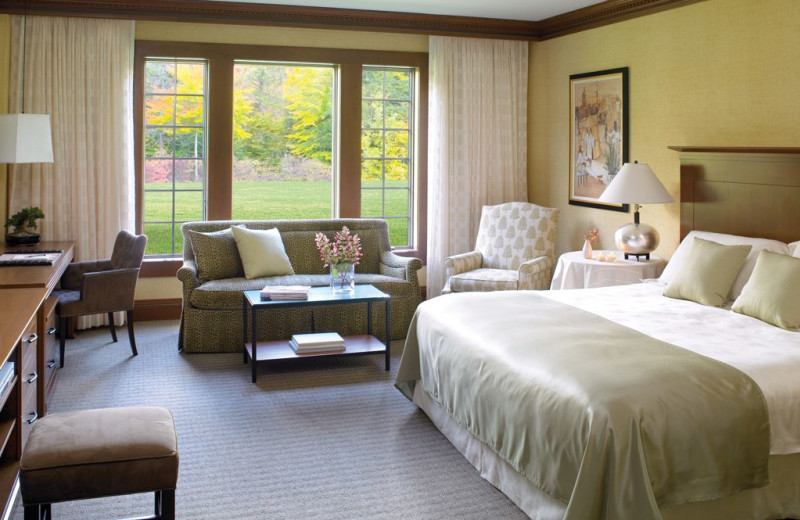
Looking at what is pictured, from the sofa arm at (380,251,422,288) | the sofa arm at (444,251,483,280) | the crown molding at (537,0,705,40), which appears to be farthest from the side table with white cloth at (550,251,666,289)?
the crown molding at (537,0,705,40)

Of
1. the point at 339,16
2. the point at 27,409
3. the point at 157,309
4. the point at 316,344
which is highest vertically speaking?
the point at 339,16

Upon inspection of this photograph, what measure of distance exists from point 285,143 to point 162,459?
747 cm

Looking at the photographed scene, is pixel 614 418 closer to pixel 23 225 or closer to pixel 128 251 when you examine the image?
pixel 128 251

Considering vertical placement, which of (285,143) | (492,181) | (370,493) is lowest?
(370,493)

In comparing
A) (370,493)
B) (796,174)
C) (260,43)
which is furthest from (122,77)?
(796,174)

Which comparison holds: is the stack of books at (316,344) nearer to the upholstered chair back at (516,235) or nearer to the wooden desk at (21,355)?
the wooden desk at (21,355)

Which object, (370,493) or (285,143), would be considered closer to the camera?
(370,493)

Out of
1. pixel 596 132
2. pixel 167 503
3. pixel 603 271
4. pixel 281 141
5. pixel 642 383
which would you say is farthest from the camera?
pixel 281 141

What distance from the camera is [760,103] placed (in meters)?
5.12

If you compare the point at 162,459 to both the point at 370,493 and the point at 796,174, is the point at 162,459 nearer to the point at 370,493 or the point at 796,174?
the point at 370,493

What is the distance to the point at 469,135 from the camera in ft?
25.0

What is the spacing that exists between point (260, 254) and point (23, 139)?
1895 millimetres

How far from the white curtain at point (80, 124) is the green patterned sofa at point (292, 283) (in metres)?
0.84

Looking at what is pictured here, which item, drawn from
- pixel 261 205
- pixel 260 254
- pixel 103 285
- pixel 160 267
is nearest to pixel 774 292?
pixel 260 254
